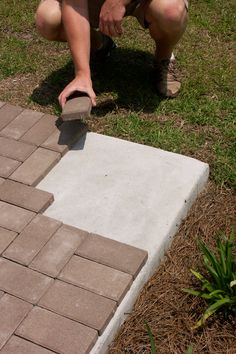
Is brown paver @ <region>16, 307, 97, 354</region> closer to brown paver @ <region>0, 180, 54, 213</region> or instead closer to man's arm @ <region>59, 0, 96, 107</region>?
brown paver @ <region>0, 180, 54, 213</region>

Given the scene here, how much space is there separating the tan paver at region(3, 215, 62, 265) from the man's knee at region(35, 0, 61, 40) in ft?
4.23

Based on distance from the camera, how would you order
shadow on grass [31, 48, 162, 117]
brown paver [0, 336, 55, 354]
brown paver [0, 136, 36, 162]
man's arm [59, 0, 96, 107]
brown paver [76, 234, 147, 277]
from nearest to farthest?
brown paver [0, 336, 55, 354] → brown paver [76, 234, 147, 277] → brown paver [0, 136, 36, 162] → man's arm [59, 0, 96, 107] → shadow on grass [31, 48, 162, 117]

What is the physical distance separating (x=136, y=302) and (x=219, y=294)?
34cm

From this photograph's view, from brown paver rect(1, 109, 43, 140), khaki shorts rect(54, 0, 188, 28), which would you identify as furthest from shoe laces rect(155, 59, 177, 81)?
brown paver rect(1, 109, 43, 140)

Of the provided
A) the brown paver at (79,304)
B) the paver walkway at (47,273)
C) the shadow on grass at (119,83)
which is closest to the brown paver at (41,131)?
the paver walkway at (47,273)

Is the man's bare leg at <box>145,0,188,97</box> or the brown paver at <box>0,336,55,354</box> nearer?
the brown paver at <box>0,336,55,354</box>

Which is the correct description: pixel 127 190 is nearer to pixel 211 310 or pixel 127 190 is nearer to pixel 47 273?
pixel 47 273

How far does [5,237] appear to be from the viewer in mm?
2262

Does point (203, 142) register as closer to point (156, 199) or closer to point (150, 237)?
point (156, 199)

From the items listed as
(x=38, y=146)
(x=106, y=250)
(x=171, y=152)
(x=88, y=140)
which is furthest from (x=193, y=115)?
(x=106, y=250)

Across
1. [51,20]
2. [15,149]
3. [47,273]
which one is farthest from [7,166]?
[51,20]

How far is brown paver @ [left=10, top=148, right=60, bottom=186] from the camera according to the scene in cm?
257

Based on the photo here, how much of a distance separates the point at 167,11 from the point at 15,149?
1.13 meters

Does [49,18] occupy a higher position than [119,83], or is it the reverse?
[49,18]
